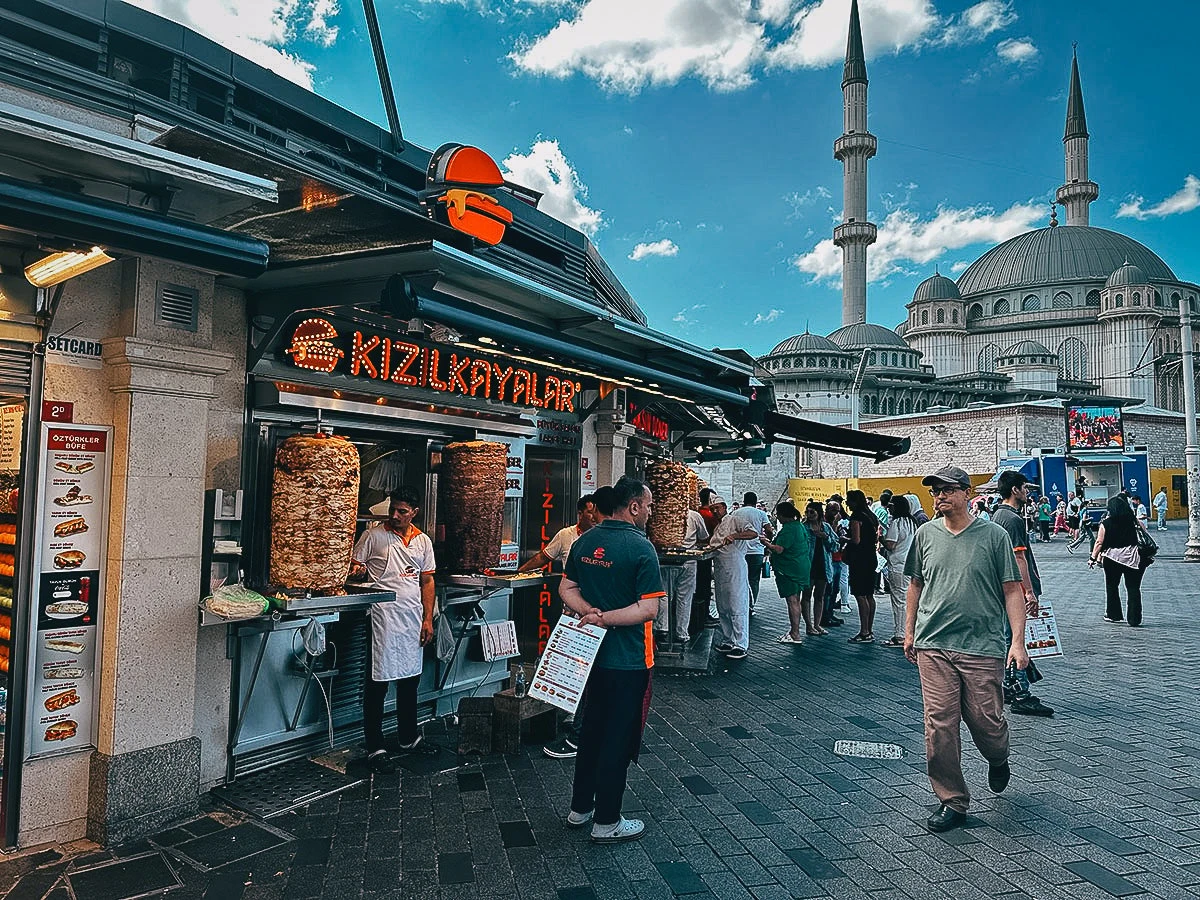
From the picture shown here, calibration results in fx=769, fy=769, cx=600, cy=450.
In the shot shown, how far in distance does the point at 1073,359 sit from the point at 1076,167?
27309 mm

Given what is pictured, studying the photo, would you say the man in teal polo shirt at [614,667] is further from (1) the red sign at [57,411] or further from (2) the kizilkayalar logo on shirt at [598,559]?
(1) the red sign at [57,411]

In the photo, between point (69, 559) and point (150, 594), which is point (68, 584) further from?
point (150, 594)

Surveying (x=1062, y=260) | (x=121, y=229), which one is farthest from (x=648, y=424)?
(x=1062, y=260)

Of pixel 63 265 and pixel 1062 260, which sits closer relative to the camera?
pixel 63 265

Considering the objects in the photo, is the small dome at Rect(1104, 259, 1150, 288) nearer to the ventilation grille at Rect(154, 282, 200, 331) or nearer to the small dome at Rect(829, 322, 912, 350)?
the small dome at Rect(829, 322, 912, 350)

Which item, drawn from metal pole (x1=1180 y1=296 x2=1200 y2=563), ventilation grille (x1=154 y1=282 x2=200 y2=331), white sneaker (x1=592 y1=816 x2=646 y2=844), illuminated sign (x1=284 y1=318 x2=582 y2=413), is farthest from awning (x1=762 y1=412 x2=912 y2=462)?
metal pole (x1=1180 y1=296 x2=1200 y2=563)

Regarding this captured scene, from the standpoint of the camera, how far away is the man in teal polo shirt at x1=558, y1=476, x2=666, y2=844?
417 centimetres

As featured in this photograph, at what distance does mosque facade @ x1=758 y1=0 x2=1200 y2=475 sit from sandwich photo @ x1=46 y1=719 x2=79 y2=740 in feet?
176

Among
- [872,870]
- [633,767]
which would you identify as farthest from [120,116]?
[872,870]

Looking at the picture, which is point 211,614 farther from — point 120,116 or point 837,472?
point 837,472

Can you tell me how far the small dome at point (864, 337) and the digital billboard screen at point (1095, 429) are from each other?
35.1 meters

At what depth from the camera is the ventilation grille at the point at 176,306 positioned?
4398mm

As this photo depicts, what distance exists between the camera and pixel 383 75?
6.93m

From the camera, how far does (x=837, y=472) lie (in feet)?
193
